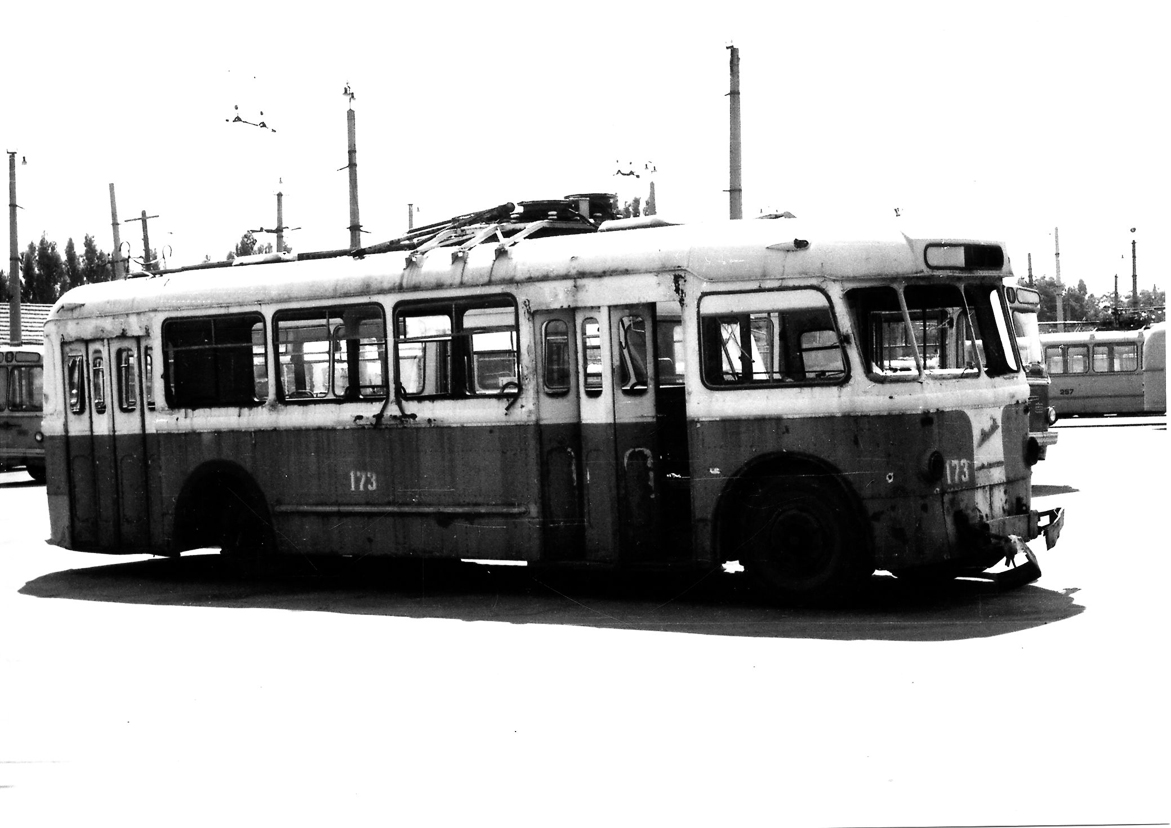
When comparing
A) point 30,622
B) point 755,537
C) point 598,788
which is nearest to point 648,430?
point 755,537

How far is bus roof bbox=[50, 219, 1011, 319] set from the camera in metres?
11.4

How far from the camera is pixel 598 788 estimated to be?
6633 mm

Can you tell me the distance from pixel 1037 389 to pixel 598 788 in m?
→ 16.5

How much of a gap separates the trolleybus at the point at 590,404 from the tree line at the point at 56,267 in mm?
69437

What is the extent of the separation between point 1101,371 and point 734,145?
95.5 feet

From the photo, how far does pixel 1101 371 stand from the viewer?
5016cm

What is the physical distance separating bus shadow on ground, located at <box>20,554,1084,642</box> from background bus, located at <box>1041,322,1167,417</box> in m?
38.1

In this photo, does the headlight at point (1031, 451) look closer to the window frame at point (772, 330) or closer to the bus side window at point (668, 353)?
the window frame at point (772, 330)

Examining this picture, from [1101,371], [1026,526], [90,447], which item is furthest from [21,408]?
[1101,371]

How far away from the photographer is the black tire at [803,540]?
445 inches

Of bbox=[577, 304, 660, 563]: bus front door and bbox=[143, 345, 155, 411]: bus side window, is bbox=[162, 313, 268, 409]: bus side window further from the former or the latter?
bbox=[577, 304, 660, 563]: bus front door

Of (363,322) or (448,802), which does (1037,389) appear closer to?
(363,322)

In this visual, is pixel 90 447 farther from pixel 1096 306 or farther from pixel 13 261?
pixel 1096 306

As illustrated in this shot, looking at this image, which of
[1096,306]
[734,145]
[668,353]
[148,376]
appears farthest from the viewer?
[1096,306]
